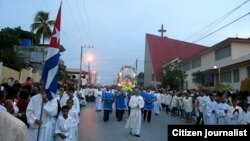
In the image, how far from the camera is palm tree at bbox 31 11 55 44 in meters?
51.0

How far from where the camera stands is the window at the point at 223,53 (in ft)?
118

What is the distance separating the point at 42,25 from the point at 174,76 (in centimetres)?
1918

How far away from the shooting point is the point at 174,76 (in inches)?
1801

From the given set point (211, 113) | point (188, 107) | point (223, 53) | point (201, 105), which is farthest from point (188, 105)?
point (223, 53)

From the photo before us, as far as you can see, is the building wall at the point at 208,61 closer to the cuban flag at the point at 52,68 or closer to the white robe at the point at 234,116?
the white robe at the point at 234,116

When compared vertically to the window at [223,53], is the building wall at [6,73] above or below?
below

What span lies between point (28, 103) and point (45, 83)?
127cm

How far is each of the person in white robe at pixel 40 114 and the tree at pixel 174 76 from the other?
3752 centimetres

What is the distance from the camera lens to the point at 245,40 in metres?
34.7

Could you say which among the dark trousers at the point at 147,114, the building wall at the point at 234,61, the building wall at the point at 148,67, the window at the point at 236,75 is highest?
the building wall at the point at 148,67

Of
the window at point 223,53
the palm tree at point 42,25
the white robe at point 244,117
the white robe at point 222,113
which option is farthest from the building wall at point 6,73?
the palm tree at point 42,25

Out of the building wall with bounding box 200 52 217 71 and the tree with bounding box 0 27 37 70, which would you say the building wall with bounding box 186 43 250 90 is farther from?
the tree with bounding box 0 27 37 70

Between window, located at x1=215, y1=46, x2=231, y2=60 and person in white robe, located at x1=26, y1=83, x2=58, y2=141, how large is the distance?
29300mm

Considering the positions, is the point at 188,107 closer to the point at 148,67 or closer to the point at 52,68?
the point at 52,68
